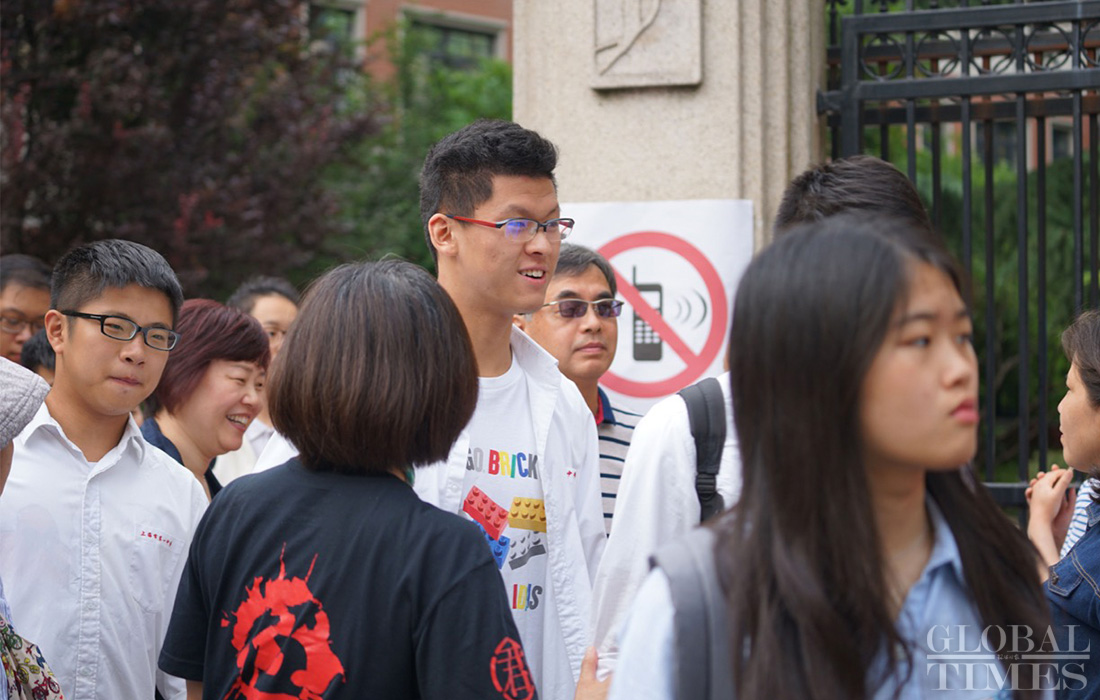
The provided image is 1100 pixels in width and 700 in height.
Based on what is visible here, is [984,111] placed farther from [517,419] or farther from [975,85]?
[517,419]

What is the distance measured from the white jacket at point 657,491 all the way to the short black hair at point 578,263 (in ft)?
5.70

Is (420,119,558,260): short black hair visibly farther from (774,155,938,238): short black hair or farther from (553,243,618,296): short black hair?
(553,243,618,296): short black hair

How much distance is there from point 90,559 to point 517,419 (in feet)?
3.87

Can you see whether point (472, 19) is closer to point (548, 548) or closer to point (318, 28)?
point (318, 28)

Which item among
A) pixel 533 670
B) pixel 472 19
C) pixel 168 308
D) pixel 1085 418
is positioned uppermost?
pixel 472 19

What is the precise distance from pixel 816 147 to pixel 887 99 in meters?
0.37

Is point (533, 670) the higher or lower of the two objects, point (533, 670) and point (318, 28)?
the lower

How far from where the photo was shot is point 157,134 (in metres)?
8.47

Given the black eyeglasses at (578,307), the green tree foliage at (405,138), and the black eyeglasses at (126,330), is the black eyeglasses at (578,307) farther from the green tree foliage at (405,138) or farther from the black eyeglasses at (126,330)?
the green tree foliage at (405,138)

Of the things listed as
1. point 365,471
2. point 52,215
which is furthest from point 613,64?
point 52,215

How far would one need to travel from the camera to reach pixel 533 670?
289cm

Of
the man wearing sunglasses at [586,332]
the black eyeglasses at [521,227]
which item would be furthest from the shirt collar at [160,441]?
the black eyeglasses at [521,227]

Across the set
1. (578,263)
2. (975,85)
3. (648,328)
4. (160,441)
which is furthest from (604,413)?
(975,85)

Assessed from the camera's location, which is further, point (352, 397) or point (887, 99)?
point (887, 99)
